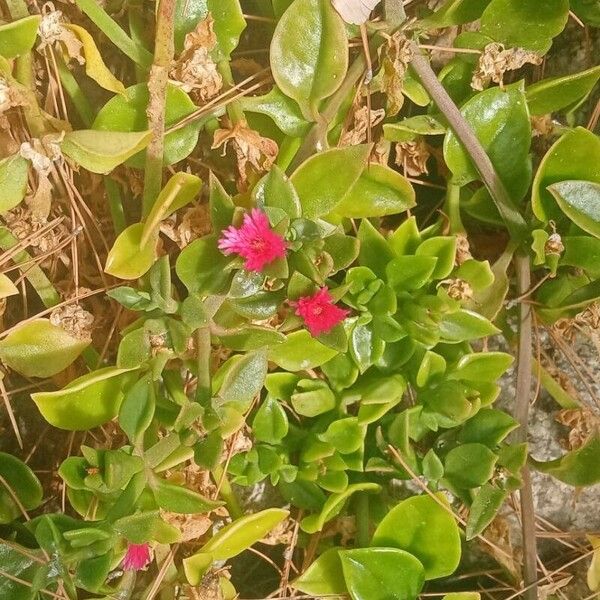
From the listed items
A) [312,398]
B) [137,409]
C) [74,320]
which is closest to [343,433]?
[312,398]

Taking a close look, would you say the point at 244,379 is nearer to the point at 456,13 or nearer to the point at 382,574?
the point at 382,574

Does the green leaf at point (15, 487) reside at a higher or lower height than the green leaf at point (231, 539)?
higher

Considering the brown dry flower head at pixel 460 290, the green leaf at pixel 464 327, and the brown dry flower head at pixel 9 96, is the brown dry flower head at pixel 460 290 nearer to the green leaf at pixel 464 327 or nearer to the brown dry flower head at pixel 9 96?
the green leaf at pixel 464 327

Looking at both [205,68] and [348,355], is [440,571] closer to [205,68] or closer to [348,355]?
[348,355]

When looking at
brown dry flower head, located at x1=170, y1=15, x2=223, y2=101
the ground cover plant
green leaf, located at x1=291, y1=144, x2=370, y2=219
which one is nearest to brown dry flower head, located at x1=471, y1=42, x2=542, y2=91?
the ground cover plant

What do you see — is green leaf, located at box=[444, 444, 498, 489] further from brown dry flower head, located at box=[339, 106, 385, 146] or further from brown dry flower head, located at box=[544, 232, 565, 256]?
brown dry flower head, located at box=[339, 106, 385, 146]

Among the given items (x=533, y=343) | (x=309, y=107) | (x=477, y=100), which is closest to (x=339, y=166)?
(x=309, y=107)

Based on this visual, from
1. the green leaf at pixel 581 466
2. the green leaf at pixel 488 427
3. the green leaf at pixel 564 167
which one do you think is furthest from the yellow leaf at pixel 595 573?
the green leaf at pixel 564 167
